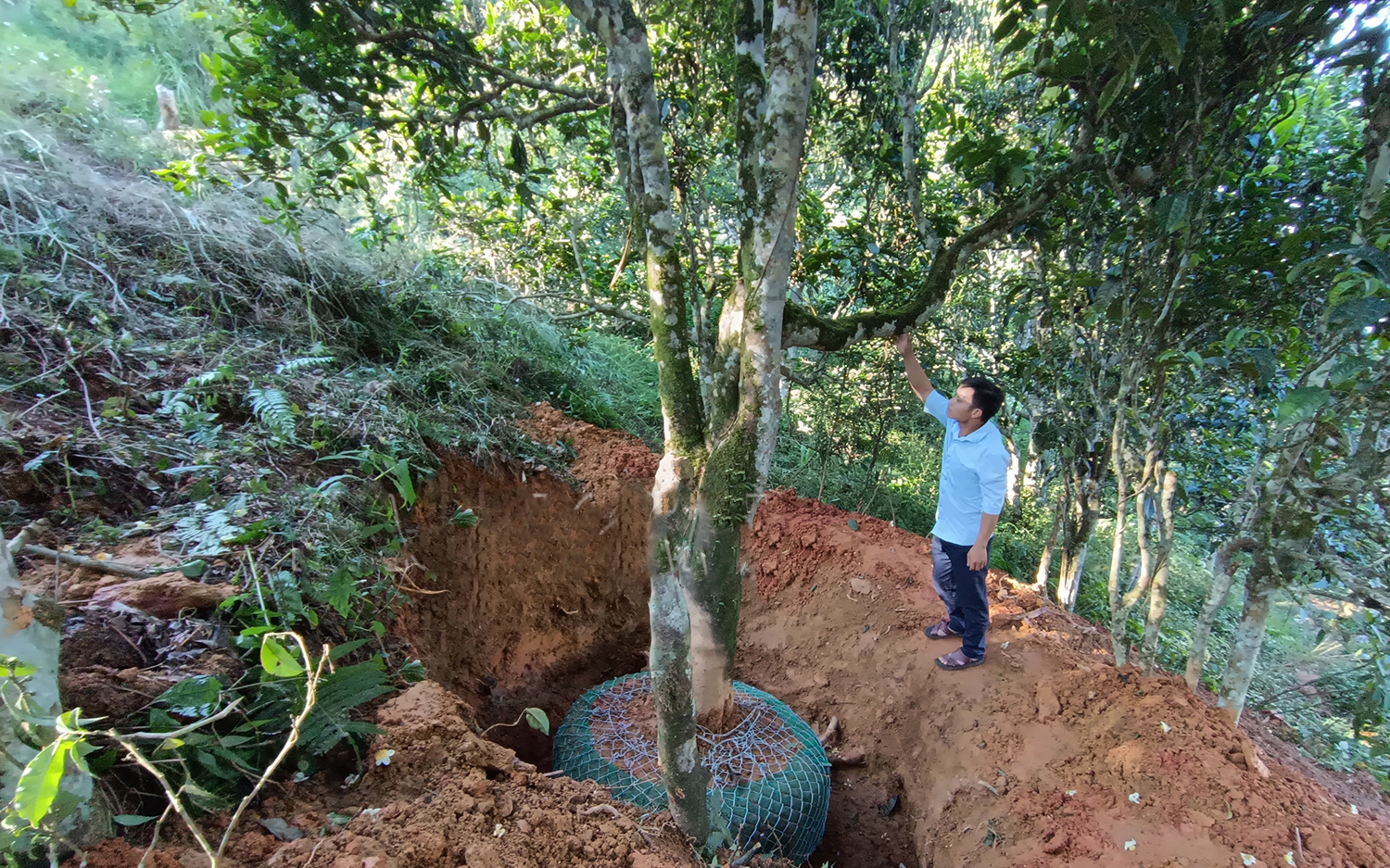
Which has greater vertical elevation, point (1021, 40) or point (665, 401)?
point (1021, 40)

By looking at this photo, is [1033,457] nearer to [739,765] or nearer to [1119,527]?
[1119,527]

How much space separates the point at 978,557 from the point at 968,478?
424mm

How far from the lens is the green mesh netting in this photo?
8.45 feet

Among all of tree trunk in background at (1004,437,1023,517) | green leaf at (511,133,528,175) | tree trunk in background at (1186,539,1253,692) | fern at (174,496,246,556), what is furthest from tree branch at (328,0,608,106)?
tree trunk in background at (1004,437,1023,517)

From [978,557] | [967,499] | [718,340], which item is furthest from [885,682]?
[718,340]

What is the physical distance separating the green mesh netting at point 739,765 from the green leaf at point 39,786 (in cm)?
186

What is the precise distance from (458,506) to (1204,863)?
369 cm

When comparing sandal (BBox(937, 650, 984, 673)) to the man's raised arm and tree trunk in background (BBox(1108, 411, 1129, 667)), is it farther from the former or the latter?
the man's raised arm

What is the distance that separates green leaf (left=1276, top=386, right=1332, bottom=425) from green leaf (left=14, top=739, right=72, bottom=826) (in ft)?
9.65

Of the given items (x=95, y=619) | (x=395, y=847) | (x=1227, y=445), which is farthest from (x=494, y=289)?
(x=1227, y=445)

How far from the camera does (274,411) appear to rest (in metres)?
2.80

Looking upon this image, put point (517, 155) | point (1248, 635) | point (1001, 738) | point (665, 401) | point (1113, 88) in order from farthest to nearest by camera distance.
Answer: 1. point (517, 155)
2. point (1001, 738)
3. point (665, 401)
4. point (1248, 635)
5. point (1113, 88)

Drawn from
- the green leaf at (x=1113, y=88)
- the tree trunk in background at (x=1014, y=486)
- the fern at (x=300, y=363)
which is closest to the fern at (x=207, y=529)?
the fern at (x=300, y=363)

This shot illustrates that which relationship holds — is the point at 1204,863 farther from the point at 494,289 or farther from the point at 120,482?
the point at 494,289
